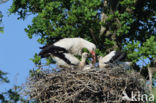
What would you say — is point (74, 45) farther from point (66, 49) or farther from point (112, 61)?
point (112, 61)

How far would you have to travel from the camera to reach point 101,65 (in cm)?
1202

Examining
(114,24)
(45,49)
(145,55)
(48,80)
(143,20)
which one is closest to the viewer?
(48,80)

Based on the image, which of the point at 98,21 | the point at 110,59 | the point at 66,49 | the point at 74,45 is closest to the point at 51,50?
the point at 66,49

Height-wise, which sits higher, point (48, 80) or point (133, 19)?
point (133, 19)

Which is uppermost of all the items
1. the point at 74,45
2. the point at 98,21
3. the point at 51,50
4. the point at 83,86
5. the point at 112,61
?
the point at 98,21

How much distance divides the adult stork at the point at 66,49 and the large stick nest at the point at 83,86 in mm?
872

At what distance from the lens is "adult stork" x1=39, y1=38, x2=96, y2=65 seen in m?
11.8

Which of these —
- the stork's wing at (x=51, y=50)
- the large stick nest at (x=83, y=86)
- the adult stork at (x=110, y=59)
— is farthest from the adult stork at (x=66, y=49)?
the large stick nest at (x=83, y=86)

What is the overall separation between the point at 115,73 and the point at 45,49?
223 centimetres

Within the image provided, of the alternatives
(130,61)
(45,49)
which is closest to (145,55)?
(130,61)

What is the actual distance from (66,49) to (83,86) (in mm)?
1956

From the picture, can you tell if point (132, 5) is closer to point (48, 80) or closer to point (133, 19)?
point (133, 19)

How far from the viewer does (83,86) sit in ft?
34.3

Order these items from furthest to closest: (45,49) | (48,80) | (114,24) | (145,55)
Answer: (114,24)
(145,55)
(45,49)
(48,80)
